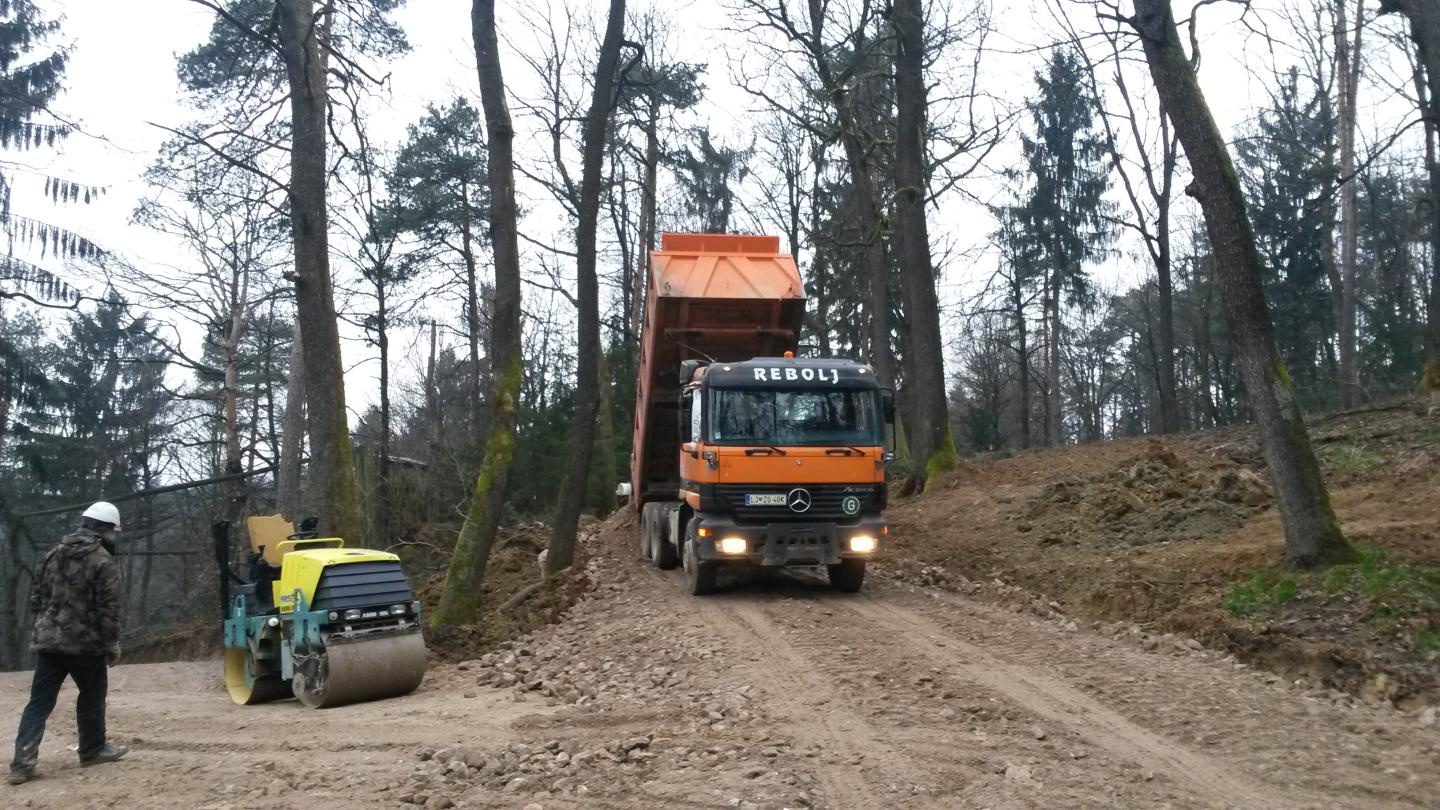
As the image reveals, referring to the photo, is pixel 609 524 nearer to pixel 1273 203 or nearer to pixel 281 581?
pixel 281 581

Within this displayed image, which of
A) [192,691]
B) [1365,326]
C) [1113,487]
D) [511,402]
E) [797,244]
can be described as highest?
[797,244]

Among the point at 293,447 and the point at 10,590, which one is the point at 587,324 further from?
the point at 10,590

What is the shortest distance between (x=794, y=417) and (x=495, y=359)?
3.44m

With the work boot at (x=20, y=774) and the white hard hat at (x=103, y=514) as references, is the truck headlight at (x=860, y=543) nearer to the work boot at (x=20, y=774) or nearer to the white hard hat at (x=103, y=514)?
the white hard hat at (x=103, y=514)

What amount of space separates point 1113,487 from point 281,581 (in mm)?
10551

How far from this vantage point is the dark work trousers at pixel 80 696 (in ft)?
22.4

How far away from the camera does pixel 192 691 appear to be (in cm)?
1077

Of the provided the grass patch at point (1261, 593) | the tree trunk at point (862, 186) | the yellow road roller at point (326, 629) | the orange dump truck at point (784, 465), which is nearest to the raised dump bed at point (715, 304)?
the orange dump truck at point (784, 465)

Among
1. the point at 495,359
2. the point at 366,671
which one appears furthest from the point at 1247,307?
the point at 366,671

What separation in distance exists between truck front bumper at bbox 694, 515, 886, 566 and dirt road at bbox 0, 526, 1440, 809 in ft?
4.78

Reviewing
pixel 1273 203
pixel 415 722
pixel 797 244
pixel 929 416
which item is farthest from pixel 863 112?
pixel 415 722

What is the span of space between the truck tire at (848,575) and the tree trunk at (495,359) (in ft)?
12.9

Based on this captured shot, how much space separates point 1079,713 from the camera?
263 inches

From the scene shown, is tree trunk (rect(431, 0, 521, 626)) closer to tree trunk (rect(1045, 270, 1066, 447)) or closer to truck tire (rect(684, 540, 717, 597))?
truck tire (rect(684, 540, 717, 597))
